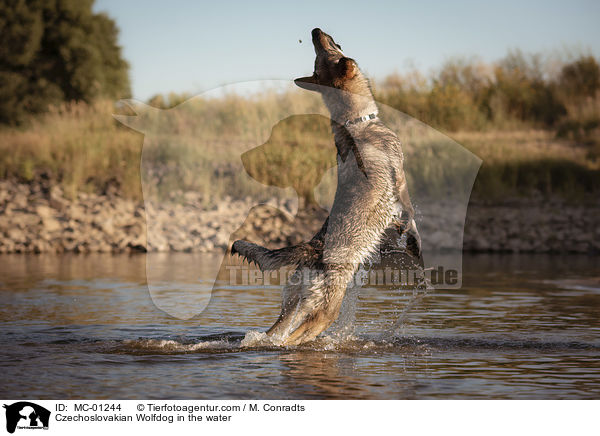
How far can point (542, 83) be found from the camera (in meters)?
26.2

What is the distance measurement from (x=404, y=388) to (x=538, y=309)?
4.73 metres

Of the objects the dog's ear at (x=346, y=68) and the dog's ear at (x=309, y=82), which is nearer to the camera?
the dog's ear at (x=346, y=68)

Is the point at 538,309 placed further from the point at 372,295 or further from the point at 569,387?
the point at 569,387

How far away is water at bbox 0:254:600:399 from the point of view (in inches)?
239

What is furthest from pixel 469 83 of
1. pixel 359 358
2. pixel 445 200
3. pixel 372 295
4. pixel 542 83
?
pixel 359 358

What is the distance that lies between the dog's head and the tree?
2279 cm

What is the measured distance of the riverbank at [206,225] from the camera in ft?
58.1

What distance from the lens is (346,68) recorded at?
730cm

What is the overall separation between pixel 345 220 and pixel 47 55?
26.1m
